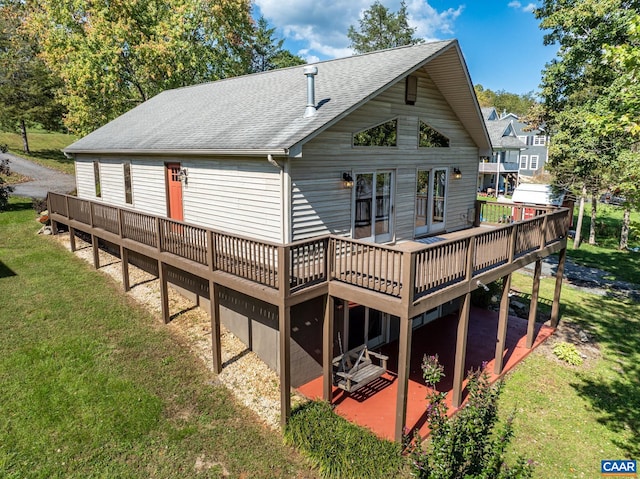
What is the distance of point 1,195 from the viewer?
21.7 meters

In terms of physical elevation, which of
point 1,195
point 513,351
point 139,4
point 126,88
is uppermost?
Result: point 139,4

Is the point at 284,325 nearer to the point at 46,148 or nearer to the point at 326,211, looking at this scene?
the point at 326,211

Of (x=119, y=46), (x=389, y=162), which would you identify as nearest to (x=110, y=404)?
(x=389, y=162)

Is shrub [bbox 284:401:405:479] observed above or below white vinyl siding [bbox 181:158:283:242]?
below

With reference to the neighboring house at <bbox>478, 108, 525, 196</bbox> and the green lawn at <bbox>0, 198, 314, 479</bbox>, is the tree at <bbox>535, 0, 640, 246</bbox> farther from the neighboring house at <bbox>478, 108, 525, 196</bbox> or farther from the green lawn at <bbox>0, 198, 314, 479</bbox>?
the neighboring house at <bbox>478, 108, 525, 196</bbox>

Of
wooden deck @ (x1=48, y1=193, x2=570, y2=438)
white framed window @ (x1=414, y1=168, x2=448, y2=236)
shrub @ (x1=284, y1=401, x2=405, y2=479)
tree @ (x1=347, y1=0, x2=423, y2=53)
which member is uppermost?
tree @ (x1=347, y1=0, x2=423, y2=53)

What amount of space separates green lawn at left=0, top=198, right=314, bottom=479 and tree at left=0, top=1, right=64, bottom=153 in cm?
2949

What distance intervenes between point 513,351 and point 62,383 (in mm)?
10912

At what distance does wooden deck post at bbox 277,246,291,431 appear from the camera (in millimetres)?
7363

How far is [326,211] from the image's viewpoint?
9.26 meters

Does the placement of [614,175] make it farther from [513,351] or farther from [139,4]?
[139,4]

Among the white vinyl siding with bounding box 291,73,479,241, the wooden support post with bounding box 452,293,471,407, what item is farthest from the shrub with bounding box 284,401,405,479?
the white vinyl siding with bounding box 291,73,479,241

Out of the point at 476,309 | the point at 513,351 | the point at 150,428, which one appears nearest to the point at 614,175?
the point at 476,309

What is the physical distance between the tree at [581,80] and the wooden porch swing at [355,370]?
11805mm
